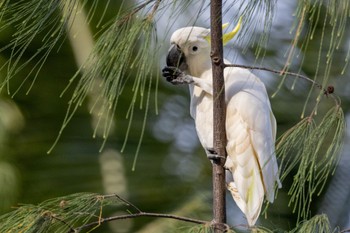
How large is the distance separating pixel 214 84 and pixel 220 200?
0.84ft

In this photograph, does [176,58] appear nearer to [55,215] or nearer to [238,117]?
[238,117]

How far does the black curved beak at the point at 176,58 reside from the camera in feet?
7.46

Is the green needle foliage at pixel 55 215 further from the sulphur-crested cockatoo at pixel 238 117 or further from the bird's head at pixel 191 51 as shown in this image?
the bird's head at pixel 191 51

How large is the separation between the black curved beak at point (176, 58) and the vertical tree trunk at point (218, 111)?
452 millimetres

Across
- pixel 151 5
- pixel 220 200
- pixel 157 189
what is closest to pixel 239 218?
pixel 157 189

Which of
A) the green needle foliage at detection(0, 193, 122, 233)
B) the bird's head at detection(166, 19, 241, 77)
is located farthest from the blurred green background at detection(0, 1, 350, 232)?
the green needle foliage at detection(0, 193, 122, 233)

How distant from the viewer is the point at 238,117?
2.16m

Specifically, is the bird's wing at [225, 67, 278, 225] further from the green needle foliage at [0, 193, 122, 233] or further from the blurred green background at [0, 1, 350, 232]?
the blurred green background at [0, 1, 350, 232]

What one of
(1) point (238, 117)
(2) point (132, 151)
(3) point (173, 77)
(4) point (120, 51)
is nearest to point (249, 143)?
(1) point (238, 117)

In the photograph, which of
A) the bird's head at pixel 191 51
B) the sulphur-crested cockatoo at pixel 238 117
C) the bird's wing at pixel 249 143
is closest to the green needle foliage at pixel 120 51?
the sulphur-crested cockatoo at pixel 238 117

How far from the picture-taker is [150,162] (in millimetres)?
3348

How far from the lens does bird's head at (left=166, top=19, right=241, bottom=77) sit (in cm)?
230

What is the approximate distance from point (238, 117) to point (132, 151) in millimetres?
1306

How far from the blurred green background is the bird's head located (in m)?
0.91
